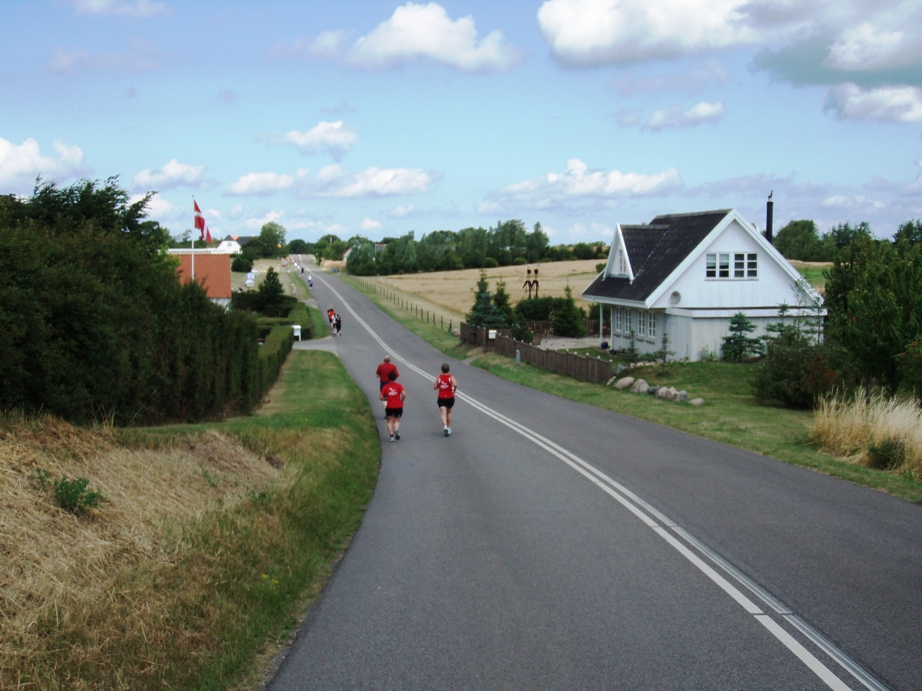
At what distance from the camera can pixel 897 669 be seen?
18.7 feet

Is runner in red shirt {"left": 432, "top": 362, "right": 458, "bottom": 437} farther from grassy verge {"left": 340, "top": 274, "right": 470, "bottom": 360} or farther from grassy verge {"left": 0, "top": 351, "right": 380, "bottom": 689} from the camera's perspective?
grassy verge {"left": 340, "top": 274, "right": 470, "bottom": 360}

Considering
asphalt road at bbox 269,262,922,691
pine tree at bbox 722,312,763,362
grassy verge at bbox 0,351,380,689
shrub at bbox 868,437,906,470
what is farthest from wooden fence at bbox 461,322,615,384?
grassy verge at bbox 0,351,380,689

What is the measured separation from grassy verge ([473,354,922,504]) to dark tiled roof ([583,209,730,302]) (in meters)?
6.86

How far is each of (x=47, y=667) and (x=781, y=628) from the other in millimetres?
4987

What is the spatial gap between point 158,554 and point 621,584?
400cm

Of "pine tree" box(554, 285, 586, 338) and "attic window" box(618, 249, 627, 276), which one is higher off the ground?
"attic window" box(618, 249, 627, 276)

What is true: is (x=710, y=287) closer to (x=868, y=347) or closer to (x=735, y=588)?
(x=868, y=347)

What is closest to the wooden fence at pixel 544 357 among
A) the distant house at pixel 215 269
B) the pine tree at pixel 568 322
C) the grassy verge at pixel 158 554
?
the pine tree at pixel 568 322

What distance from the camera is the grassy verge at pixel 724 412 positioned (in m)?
13.9

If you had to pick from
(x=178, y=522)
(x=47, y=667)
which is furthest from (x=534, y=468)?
(x=47, y=667)

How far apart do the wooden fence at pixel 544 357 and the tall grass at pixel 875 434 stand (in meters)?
16.2

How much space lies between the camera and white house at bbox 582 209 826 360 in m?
38.6

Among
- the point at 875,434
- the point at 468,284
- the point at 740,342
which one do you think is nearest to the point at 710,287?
the point at 740,342

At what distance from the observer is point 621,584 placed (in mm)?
7746
